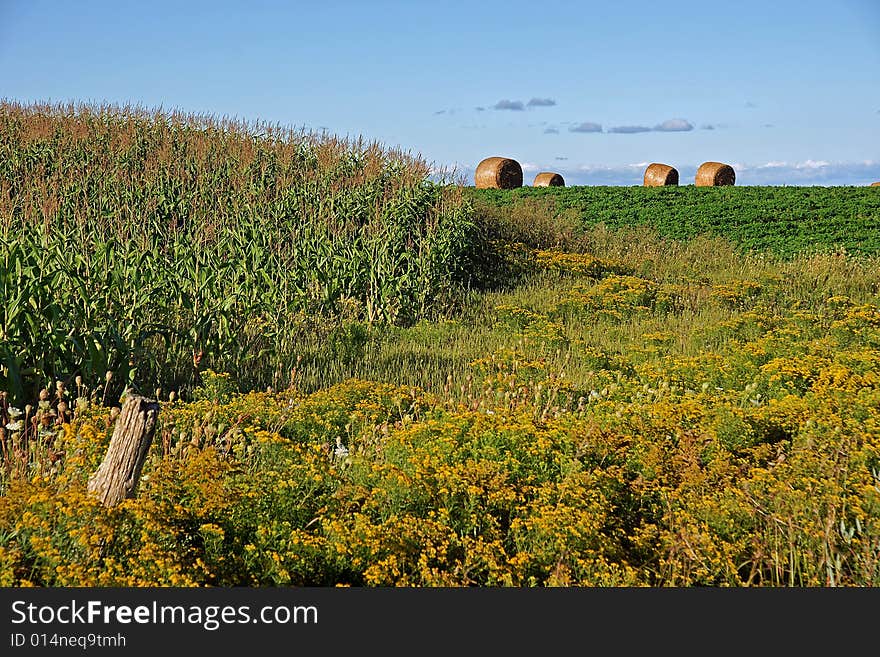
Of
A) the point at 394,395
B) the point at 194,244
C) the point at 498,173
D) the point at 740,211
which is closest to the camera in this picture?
the point at 394,395

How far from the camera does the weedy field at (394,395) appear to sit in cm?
363

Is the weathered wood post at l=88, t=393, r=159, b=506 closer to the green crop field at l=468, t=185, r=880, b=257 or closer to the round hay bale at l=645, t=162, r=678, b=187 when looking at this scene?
the green crop field at l=468, t=185, r=880, b=257

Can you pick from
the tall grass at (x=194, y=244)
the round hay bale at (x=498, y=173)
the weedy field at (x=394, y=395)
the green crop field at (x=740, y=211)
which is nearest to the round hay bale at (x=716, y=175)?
the green crop field at (x=740, y=211)

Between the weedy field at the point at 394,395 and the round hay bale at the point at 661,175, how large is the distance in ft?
72.0

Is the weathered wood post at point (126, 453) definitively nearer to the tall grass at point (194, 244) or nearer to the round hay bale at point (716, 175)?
the tall grass at point (194, 244)

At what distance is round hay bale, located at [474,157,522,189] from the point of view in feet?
113

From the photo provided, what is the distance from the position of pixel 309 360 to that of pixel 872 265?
1503cm

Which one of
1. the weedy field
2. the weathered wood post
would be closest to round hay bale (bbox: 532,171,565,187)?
the weedy field

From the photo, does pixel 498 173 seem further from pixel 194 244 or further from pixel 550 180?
pixel 194 244

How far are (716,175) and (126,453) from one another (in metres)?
37.6

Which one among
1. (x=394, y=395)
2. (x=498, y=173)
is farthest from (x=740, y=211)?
(x=394, y=395)

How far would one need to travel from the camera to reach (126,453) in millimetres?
3635

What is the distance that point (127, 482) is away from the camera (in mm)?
3646

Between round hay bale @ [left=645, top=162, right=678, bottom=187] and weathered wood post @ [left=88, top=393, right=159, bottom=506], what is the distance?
1433 inches
